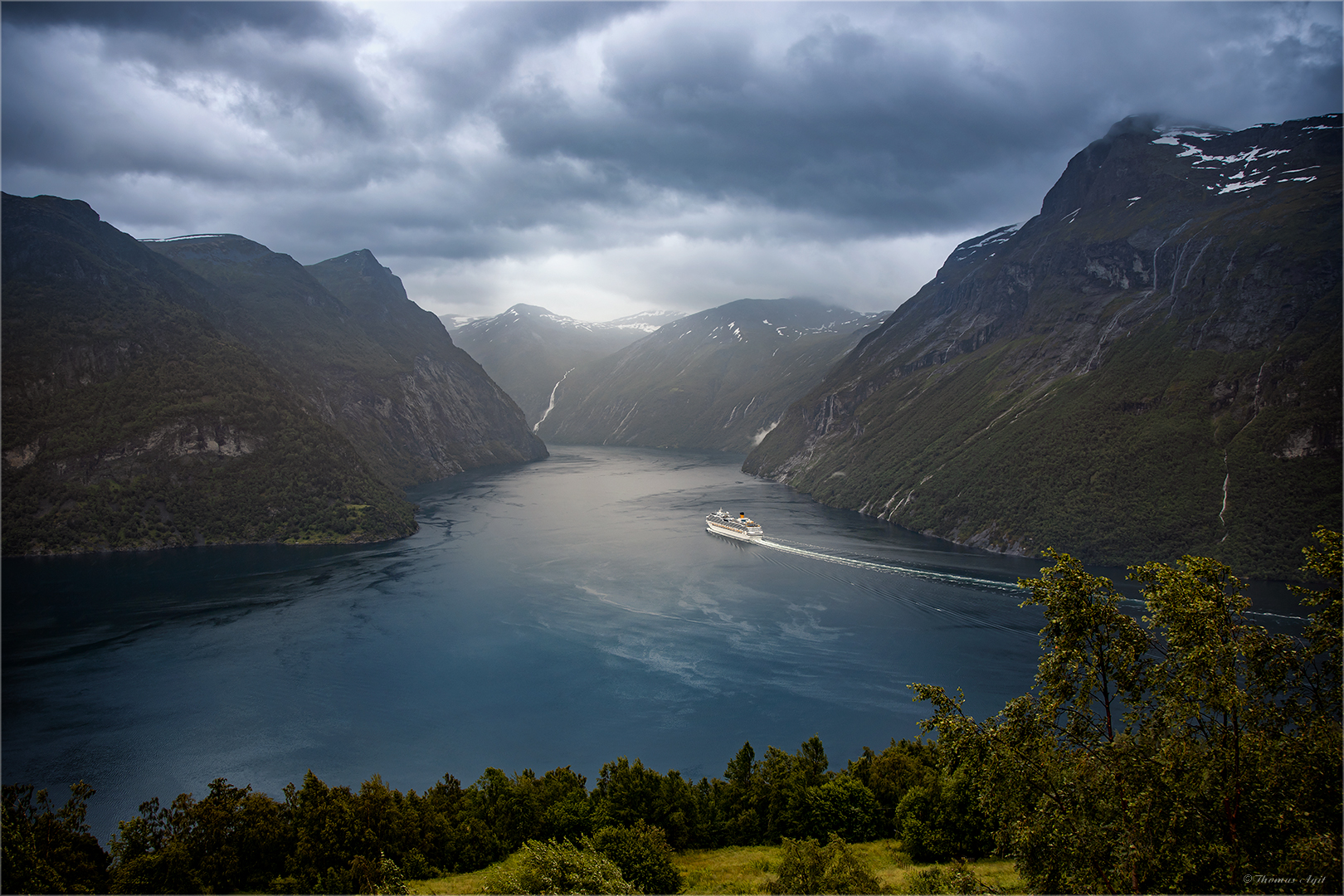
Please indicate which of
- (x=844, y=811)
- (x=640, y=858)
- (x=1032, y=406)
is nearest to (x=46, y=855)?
(x=640, y=858)

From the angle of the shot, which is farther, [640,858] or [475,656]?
[475,656]

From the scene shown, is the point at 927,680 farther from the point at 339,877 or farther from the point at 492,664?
the point at 339,877

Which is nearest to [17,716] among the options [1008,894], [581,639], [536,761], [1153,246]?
[536,761]

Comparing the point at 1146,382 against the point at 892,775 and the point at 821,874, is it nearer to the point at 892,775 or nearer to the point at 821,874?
the point at 892,775

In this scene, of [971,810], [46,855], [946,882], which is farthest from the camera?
[971,810]

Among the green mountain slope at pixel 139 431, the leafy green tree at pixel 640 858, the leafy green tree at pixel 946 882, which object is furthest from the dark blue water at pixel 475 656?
the leafy green tree at pixel 946 882
